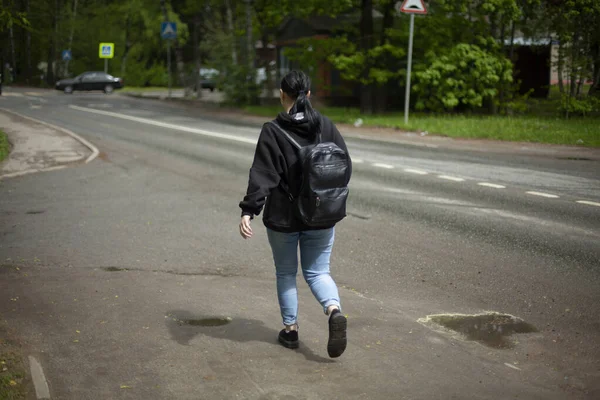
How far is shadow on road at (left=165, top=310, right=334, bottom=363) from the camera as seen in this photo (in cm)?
557

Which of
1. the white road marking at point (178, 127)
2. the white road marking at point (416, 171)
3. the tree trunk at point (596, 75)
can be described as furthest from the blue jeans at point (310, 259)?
the tree trunk at point (596, 75)

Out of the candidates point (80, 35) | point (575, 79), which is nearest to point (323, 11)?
point (575, 79)

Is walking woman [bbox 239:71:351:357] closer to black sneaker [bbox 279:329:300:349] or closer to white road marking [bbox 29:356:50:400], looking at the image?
black sneaker [bbox 279:329:300:349]

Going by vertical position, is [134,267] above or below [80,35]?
below

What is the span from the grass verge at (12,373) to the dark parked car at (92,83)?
2134 inches

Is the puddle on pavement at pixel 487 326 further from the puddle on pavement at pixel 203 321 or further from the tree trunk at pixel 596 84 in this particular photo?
the tree trunk at pixel 596 84

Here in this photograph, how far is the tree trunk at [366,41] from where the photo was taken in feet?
98.0

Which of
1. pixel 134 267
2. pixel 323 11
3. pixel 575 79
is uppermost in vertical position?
pixel 323 11

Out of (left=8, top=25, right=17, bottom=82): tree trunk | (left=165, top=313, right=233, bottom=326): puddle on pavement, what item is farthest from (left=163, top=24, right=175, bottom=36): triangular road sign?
(left=8, top=25, right=17, bottom=82): tree trunk

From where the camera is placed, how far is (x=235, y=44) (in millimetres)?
38750

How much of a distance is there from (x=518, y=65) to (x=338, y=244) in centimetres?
3432

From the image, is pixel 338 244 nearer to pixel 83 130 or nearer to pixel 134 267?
pixel 134 267

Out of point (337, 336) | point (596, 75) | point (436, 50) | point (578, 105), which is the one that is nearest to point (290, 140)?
point (337, 336)

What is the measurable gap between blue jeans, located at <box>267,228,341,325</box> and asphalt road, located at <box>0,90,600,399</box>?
0.43 m
